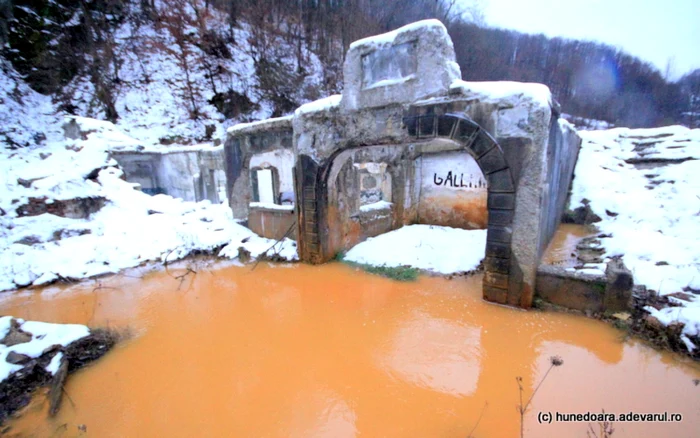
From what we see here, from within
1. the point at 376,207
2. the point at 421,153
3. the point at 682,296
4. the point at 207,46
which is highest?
the point at 207,46

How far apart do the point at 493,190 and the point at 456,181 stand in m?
3.95

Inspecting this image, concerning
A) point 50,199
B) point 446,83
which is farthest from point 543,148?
point 50,199

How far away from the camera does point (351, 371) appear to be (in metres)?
3.04

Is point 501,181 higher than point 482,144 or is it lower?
lower

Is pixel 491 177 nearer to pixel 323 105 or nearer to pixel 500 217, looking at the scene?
pixel 500 217

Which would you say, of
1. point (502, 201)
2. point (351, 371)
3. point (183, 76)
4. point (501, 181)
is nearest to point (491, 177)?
point (501, 181)

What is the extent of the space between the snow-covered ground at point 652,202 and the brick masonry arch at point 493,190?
161 cm

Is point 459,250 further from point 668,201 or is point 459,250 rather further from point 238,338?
point 668,201

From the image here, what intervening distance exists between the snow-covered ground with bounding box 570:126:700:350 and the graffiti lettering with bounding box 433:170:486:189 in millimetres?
2666

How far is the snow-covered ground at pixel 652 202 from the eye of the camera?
154 inches

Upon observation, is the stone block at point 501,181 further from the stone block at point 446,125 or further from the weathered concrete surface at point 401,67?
the weathered concrete surface at point 401,67

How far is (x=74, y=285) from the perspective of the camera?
18.0 feet

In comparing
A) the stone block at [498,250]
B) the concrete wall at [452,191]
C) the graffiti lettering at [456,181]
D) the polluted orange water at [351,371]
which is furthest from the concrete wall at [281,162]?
the stone block at [498,250]

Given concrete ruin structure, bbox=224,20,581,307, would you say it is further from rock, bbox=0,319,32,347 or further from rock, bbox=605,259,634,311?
rock, bbox=0,319,32,347
